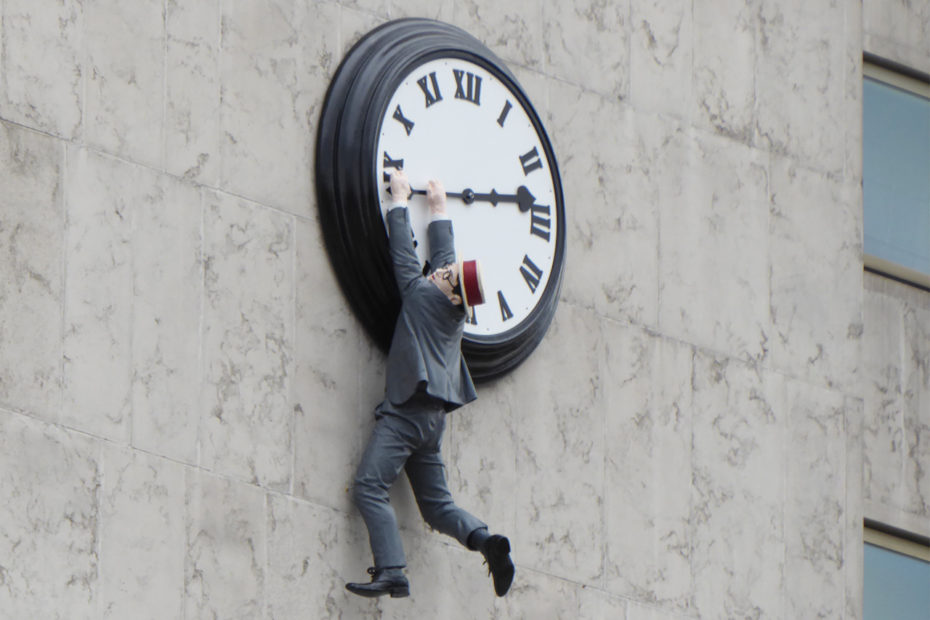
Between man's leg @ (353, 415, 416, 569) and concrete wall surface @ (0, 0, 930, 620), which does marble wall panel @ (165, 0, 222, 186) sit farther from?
man's leg @ (353, 415, 416, 569)

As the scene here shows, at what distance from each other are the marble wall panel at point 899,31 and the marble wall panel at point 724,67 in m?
1.65

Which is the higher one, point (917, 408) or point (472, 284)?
point (917, 408)

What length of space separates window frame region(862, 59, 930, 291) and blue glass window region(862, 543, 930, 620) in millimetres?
2069

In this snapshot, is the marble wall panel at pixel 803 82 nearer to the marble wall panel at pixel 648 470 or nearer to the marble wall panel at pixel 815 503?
the marble wall panel at pixel 815 503

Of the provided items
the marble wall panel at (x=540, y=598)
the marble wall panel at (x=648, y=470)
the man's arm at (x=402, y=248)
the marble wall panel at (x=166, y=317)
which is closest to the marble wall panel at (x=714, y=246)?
the marble wall panel at (x=648, y=470)

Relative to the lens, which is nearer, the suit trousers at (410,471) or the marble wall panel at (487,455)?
the suit trousers at (410,471)

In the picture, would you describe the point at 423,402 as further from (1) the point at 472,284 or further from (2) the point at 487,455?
(2) the point at 487,455

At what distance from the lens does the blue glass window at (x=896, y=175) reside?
19844 millimetres

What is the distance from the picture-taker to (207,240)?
48.7ft

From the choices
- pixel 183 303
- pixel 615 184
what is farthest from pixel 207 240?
pixel 615 184

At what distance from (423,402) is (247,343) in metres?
1.09

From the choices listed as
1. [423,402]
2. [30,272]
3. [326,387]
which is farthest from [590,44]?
[30,272]

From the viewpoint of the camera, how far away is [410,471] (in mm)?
15438

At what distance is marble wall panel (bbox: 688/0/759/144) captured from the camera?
18.1 meters
